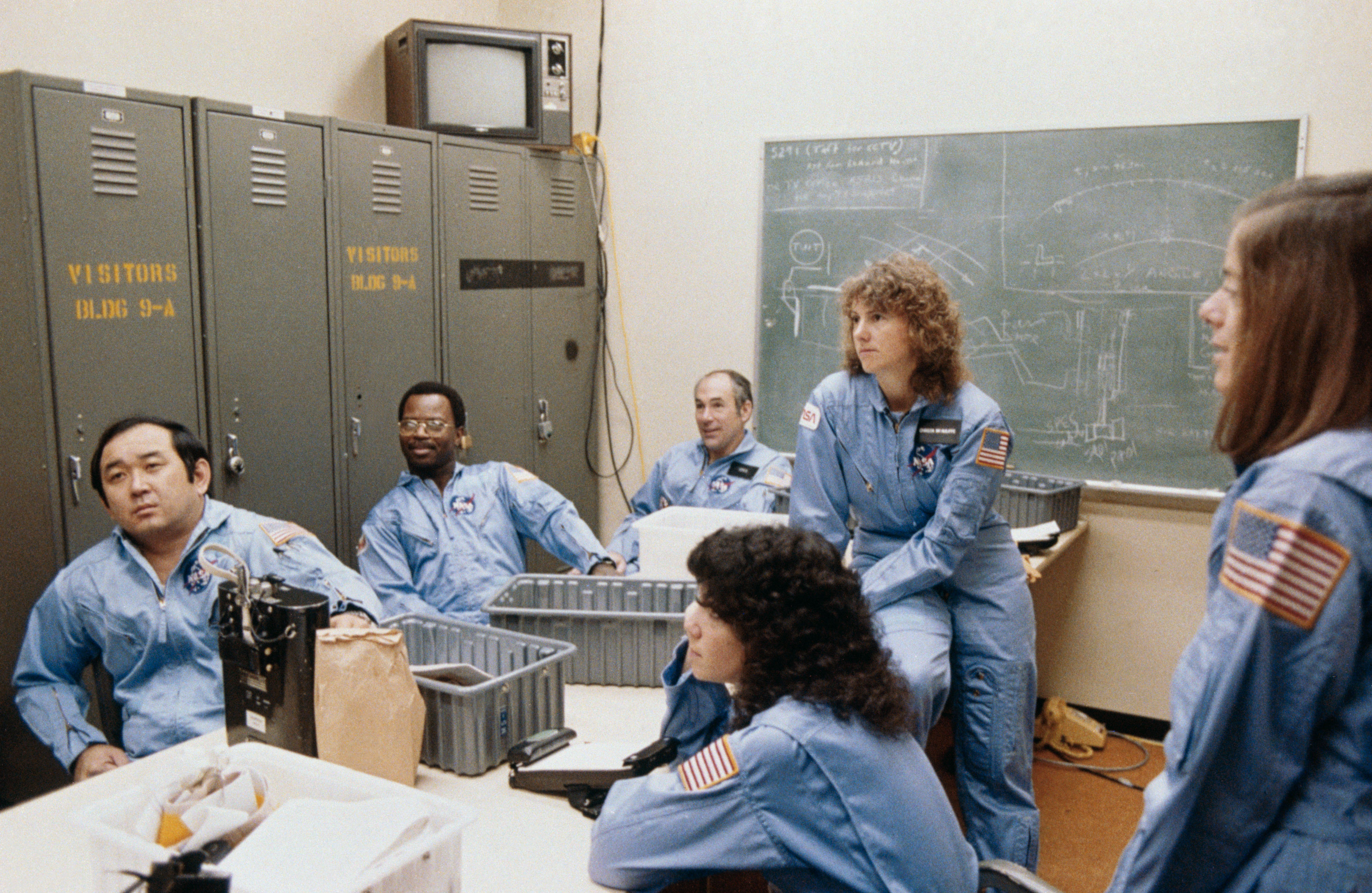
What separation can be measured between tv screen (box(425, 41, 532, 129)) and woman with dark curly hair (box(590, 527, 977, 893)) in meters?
3.05

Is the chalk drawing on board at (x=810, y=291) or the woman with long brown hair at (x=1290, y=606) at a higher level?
the chalk drawing on board at (x=810, y=291)

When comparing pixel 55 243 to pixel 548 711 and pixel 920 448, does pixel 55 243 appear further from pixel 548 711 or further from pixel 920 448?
pixel 920 448

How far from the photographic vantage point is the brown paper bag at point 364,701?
1.52 meters

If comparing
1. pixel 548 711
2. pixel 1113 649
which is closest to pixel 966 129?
pixel 1113 649

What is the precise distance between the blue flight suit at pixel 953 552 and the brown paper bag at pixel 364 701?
3.73 ft

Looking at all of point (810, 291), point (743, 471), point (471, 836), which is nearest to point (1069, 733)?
point (743, 471)

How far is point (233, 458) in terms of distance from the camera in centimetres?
322

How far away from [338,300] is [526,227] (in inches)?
39.2

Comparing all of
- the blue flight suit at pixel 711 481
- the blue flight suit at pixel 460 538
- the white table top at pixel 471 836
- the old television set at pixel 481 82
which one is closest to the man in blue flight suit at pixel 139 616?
the white table top at pixel 471 836

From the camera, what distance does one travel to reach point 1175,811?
106 centimetres

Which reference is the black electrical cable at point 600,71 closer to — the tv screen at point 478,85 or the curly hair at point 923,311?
the tv screen at point 478,85

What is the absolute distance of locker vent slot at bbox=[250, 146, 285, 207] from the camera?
10.6 feet

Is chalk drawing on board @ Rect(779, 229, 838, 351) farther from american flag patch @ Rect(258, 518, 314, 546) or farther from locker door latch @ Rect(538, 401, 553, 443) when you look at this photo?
american flag patch @ Rect(258, 518, 314, 546)

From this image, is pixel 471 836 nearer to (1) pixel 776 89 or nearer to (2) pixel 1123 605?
(2) pixel 1123 605
